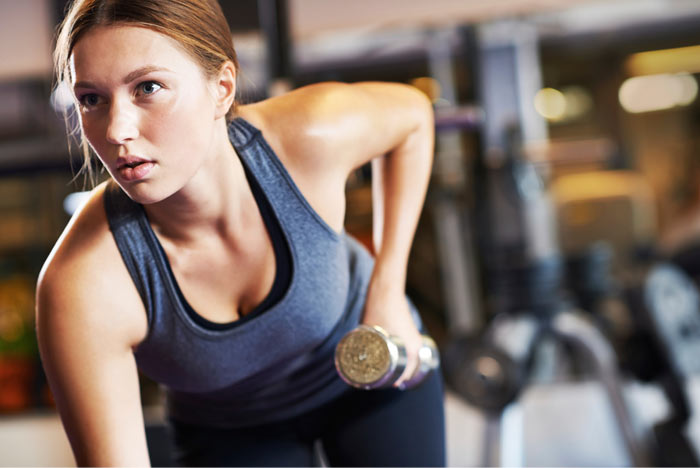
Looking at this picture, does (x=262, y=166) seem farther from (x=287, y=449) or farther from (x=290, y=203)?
(x=287, y=449)

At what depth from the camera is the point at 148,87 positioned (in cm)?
58

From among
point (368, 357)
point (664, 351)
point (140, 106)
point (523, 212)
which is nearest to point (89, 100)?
point (140, 106)

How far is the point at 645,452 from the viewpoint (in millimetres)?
2135

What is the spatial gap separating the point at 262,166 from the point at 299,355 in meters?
0.23

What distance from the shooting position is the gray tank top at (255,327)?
68 cm

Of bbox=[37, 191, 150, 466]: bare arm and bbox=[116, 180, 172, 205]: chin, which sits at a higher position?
bbox=[116, 180, 172, 205]: chin

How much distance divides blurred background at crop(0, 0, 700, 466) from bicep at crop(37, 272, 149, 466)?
1.71 feet

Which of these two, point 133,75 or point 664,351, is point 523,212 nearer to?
point 664,351

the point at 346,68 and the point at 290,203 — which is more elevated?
the point at 346,68

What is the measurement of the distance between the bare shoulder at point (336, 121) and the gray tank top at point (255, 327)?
0.09 ft

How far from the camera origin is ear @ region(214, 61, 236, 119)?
648 millimetres

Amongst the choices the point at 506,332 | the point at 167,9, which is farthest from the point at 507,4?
the point at 167,9

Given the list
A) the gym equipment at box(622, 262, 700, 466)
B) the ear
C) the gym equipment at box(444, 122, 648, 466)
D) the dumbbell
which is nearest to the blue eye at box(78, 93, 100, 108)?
the ear

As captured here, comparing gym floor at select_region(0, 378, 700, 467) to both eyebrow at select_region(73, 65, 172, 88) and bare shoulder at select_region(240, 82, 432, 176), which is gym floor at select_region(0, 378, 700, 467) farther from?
eyebrow at select_region(73, 65, 172, 88)
